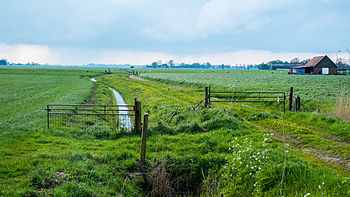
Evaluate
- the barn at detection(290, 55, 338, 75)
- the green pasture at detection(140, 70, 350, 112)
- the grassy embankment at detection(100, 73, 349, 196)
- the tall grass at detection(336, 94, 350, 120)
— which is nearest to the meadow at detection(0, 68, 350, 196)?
the grassy embankment at detection(100, 73, 349, 196)

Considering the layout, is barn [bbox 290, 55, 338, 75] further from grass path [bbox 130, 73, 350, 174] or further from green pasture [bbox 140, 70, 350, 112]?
grass path [bbox 130, 73, 350, 174]

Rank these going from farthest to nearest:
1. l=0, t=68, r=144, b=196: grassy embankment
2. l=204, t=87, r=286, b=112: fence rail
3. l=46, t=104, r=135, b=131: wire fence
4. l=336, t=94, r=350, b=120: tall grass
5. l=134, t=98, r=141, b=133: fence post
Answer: l=204, t=87, r=286, b=112: fence rail, l=336, t=94, r=350, b=120: tall grass, l=46, t=104, r=135, b=131: wire fence, l=134, t=98, r=141, b=133: fence post, l=0, t=68, r=144, b=196: grassy embankment

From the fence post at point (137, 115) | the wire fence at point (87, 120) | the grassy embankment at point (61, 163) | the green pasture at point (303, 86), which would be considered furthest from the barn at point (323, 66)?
the grassy embankment at point (61, 163)

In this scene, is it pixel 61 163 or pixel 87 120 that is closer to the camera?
pixel 61 163

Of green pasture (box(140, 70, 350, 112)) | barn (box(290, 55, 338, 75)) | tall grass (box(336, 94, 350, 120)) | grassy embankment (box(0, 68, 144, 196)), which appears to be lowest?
grassy embankment (box(0, 68, 144, 196))

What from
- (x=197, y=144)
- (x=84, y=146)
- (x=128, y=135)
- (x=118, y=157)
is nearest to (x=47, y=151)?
(x=84, y=146)

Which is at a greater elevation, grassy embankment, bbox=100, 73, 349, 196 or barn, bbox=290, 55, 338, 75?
barn, bbox=290, 55, 338, 75

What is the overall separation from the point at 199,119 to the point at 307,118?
7.08m

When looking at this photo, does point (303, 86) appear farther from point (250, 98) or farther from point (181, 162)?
point (181, 162)

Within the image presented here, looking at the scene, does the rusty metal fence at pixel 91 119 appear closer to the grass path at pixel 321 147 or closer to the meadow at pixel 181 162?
the meadow at pixel 181 162

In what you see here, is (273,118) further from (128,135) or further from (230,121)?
(128,135)

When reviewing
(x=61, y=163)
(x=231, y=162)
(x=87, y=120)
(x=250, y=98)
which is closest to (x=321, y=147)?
(x=231, y=162)

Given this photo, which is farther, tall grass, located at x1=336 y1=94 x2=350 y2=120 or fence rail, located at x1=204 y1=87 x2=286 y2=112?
fence rail, located at x1=204 y1=87 x2=286 y2=112

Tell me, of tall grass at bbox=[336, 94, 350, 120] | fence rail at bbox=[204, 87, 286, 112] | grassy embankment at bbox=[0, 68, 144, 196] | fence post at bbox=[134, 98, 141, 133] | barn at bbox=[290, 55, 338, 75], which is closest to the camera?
grassy embankment at bbox=[0, 68, 144, 196]
